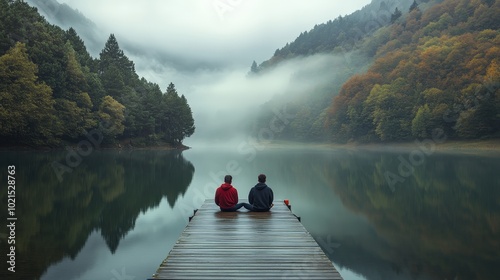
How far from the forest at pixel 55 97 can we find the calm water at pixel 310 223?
32.4 m

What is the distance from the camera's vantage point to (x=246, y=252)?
8961 millimetres

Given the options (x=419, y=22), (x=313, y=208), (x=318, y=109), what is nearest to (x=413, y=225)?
(x=313, y=208)

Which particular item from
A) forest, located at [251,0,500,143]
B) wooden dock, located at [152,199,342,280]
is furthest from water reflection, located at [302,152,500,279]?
forest, located at [251,0,500,143]

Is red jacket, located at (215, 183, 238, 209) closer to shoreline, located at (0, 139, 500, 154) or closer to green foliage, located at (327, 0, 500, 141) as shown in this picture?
shoreline, located at (0, 139, 500, 154)

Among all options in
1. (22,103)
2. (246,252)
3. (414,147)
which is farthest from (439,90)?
(246,252)

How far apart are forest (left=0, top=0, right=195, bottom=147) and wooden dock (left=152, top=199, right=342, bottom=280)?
56008 mm

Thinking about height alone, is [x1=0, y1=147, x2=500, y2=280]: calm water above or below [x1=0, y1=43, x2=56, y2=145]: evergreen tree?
below

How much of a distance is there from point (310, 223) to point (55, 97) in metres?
69.2

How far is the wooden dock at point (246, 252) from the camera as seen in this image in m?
7.46

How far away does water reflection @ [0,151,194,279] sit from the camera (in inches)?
479

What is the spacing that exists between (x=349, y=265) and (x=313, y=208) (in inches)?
384

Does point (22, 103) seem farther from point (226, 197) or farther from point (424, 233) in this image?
point (424, 233)

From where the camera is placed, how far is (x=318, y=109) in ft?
595

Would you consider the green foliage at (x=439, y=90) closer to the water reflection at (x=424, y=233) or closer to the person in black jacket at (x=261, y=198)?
the water reflection at (x=424, y=233)
